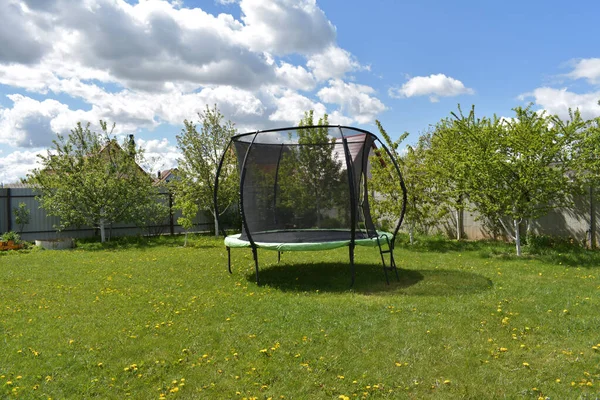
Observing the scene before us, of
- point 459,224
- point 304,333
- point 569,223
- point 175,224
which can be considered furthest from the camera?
point 175,224

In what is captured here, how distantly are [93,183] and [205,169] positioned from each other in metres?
3.49

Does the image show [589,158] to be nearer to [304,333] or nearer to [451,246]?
[451,246]

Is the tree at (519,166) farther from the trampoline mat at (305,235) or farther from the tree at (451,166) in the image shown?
the trampoline mat at (305,235)

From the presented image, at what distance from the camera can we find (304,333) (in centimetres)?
366

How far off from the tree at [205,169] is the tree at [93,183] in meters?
1.44

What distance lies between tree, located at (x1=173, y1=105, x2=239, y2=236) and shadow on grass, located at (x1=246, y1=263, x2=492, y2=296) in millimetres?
6692

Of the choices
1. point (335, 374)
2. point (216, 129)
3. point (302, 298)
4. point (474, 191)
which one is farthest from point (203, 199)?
point (335, 374)

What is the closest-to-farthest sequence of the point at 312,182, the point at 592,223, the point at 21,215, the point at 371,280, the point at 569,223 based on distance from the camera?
the point at 371,280, the point at 312,182, the point at 592,223, the point at 569,223, the point at 21,215

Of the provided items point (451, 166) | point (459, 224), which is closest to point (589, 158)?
point (451, 166)

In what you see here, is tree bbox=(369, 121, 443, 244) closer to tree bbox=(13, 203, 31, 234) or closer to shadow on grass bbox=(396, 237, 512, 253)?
shadow on grass bbox=(396, 237, 512, 253)

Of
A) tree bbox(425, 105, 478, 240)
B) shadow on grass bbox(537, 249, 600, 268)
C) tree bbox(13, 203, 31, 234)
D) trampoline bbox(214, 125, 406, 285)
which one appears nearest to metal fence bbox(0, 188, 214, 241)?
tree bbox(13, 203, 31, 234)

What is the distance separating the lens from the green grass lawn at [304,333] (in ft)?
9.09

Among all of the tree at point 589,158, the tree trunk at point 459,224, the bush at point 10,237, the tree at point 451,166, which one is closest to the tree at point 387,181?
the tree at point 451,166

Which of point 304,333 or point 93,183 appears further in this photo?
point 93,183
